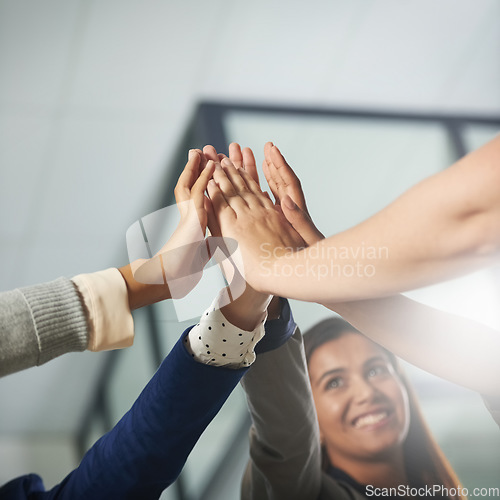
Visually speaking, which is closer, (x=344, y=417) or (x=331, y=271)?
(x=331, y=271)

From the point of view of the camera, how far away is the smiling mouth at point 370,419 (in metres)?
0.97

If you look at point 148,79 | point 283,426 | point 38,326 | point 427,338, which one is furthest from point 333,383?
point 148,79

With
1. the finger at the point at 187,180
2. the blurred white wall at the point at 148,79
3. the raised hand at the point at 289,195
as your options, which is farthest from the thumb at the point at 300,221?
the blurred white wall at the point at 148,79

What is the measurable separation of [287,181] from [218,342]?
228 millimetres

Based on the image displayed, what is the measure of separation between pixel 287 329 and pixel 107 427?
118 centimetres

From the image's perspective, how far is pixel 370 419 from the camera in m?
0.98

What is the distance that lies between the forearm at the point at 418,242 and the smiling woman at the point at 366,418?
0.54 m

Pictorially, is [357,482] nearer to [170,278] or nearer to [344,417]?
[344,417]

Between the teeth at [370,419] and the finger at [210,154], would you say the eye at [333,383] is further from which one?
the finger at [210,154]

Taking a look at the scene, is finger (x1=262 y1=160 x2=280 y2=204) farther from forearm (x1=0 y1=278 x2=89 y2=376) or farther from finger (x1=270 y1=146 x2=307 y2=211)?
forearm (x1=0 y1=278 x2=89 y2=376)

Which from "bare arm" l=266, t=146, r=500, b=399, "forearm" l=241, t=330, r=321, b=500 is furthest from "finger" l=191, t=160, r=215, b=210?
"forearm" l=241, t=330, r=321, b=500

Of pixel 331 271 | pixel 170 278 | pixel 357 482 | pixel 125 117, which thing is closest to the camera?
pixel 331 271

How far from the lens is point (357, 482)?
0.93 meters

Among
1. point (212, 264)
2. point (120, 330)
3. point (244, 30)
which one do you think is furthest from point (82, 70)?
point (120, 330)
